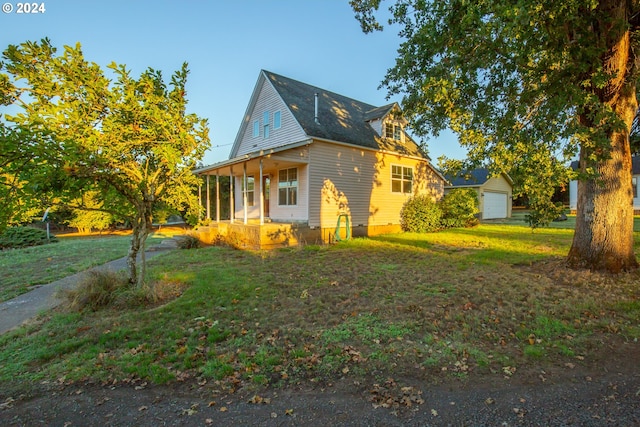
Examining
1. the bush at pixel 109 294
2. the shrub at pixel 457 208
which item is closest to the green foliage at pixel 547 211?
the bush at pixel 109 294

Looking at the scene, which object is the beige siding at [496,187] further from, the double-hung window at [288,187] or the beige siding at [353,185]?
the double-hung window at [288,187]

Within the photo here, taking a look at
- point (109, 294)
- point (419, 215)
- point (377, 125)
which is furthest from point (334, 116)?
point (109, 294)

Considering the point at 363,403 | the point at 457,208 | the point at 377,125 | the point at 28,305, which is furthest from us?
the point at 457,208

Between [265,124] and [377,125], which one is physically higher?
[377,125]

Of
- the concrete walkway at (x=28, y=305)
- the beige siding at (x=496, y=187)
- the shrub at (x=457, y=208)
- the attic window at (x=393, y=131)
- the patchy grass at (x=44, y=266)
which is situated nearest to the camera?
the concrete walkway at (x=28, y=305)

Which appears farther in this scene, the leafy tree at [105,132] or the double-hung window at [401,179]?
the double-hung window at [401,179]

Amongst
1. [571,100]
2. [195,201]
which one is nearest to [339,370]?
[195,201]

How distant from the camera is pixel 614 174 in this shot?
6.39 metres

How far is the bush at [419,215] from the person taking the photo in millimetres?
16297

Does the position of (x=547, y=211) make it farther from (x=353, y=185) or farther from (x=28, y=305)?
(x=28, y=305)

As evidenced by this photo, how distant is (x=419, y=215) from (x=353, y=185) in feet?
13.7

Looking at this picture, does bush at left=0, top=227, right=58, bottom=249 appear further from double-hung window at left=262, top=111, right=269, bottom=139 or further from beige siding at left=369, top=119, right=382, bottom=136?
beige siding at left=369, top=119, right=382, bottom=136

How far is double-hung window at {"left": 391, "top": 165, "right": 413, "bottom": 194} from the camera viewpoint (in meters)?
16.3

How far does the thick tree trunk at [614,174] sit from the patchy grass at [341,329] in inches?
23.2
